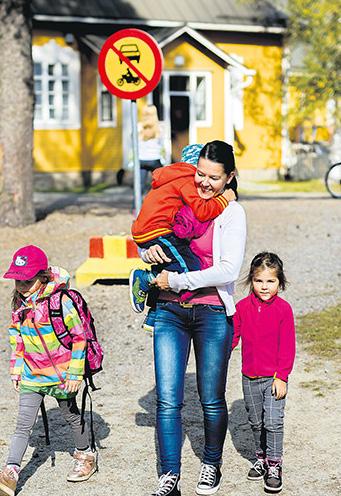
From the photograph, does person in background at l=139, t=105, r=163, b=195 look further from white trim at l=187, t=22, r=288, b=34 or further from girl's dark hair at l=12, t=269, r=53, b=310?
white trim at l=187, t=22, r=288, b=34

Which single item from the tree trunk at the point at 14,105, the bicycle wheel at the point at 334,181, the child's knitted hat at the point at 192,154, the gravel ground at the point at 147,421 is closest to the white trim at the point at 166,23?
the bicycle wheel at the point at 334,181

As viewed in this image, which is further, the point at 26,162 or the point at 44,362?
the point at 26,162

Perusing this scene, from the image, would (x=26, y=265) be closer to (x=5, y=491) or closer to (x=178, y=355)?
(x=178, y=355)

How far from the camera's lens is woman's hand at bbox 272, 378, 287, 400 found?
5254 millimetres

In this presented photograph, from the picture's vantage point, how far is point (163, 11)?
89.6 feet

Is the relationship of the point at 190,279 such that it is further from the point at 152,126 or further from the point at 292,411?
the point at 152,126

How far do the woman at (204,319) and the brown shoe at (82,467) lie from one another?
589 mm

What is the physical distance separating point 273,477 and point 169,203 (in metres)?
1.56

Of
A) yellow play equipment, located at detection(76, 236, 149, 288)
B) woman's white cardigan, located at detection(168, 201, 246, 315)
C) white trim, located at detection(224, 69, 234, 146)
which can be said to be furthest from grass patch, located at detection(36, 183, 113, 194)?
woman's white cardigan, located at detection(168, 201, 246, 315)

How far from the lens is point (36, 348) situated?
17.4ft

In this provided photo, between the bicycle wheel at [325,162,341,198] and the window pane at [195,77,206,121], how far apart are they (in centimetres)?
764

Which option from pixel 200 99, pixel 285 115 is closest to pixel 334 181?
pixel 200 99

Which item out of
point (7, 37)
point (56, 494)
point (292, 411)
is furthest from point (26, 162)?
point (56, 494)

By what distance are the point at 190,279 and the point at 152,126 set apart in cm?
993
